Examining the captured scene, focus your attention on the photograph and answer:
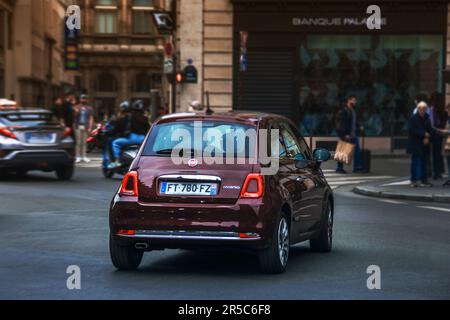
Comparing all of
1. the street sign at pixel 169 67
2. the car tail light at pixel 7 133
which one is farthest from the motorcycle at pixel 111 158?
the street sign at pixel 169 67

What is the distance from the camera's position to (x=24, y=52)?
5594 cm

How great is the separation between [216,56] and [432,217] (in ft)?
66.1

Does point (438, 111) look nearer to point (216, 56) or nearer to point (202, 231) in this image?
point (216, 56)

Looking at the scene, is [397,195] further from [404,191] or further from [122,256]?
[122,256]

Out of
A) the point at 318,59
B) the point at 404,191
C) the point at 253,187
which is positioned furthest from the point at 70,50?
the point at 253,187

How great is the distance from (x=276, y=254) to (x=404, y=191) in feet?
34.5

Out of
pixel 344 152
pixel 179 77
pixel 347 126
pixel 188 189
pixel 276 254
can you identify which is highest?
pixel 179 77

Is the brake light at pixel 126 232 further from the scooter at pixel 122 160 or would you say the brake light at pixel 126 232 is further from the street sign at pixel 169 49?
the street sign at pixel 169 49

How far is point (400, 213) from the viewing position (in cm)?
1619

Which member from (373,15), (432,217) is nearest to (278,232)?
(432,217)

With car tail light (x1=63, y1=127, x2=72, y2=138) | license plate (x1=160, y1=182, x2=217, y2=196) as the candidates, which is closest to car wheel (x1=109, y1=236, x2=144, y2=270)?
license plate (x1=160, y1=182, x2=217, y2=196)

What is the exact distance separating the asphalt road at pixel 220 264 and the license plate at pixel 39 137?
5329mm

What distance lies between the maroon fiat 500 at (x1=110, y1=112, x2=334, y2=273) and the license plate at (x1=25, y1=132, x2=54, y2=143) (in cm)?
1156

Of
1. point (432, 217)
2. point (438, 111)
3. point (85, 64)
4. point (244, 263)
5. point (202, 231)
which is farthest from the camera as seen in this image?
point (85, 64)
